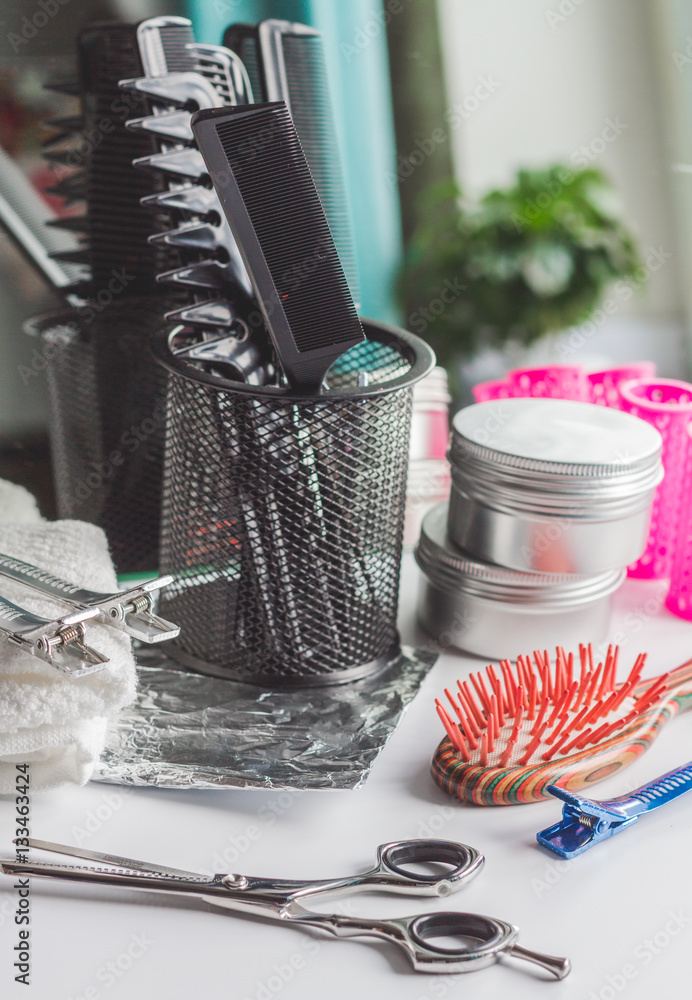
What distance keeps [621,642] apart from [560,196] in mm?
794

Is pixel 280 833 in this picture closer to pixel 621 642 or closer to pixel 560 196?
pixel 621 642

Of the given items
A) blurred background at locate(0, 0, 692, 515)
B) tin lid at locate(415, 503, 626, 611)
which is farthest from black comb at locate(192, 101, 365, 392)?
blurred background at locate(0, 0, 692, 515)

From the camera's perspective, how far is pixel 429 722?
1.54 ft

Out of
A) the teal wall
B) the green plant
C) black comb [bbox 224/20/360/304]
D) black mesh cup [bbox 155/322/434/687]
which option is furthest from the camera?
the green plant

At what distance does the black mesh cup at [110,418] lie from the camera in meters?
0.57

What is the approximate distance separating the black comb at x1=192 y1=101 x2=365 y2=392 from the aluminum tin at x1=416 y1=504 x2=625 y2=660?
0.43 ft

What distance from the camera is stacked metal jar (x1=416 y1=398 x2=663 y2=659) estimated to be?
0.46 metres

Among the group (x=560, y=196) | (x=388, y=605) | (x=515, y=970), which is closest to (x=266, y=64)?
(x=388, y=605)

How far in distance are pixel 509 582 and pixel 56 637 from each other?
228 millimetres

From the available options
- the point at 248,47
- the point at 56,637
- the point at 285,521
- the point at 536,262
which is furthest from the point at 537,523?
Result: the point at 536,262

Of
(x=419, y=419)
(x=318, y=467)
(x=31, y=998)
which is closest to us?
(x=31, y=998)

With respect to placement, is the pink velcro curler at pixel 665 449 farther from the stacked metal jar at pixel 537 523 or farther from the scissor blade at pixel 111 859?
the scissor blade at pixel 111 859

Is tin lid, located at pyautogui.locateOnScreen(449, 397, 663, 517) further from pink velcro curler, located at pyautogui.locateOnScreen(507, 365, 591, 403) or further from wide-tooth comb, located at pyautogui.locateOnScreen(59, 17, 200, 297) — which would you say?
wide-tooth comb, located at pyautogui.locateOnScreen(59, 17, 200, 297)

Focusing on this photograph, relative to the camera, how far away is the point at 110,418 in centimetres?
59
